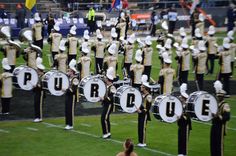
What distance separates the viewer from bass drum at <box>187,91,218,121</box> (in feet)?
51.0

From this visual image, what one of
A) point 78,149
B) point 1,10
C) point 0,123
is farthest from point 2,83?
point 1,10

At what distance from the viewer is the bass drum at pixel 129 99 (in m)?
16.5

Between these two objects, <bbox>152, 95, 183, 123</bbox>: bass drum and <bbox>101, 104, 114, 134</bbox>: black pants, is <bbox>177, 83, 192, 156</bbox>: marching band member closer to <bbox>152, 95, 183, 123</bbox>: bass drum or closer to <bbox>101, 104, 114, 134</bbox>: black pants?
<bbox>152, 95, 183, 123</bbox>: bass drum

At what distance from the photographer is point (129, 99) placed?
16.6m

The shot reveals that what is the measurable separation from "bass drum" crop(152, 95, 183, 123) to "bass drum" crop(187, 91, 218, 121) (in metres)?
0.24

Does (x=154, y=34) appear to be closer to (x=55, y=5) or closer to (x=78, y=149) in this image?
(x=55, y=5)

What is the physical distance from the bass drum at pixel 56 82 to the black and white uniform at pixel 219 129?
14.6ft

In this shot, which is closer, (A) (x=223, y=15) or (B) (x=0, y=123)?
(B) (x=0, y=123)

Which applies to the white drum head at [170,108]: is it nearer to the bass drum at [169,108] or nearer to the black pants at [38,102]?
the bass drum at [169,108]

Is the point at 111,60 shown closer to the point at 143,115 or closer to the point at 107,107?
the point at 107,107

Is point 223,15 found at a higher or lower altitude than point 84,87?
higher

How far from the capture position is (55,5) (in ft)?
136

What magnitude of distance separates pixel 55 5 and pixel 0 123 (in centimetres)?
2315

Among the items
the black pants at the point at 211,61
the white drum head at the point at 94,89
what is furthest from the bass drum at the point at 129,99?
the black pants at the point at 211,61
